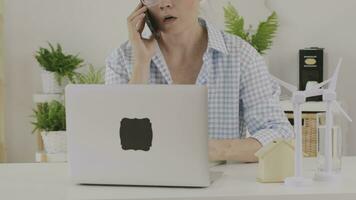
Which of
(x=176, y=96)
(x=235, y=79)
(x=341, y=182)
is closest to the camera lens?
(x=176, y=96)

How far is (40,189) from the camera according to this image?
5.61 ft

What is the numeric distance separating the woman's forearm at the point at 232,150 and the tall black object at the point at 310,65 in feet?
8.41

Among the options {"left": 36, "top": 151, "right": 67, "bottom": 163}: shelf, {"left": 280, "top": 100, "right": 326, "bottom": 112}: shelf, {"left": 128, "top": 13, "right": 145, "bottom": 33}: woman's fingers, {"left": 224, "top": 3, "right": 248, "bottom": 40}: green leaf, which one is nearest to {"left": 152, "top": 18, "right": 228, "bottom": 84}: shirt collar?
{"left": 128, "top": 13, "right": 145, "bottom": 33}: woman's fingers

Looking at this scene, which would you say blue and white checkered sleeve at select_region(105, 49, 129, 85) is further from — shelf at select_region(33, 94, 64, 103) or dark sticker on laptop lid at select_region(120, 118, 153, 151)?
shelf at select_region(33, 94, 64, 103)

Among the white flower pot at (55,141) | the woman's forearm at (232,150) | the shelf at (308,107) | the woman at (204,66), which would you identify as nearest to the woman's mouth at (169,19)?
the woman at (204,66)

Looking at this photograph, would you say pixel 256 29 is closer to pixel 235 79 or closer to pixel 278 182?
pixel 235 79

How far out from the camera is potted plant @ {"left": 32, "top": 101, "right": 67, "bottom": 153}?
439cm

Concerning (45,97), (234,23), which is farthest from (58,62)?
(234,23)

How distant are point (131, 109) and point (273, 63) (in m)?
3.25

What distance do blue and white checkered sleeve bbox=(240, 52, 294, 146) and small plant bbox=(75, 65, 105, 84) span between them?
2296 mm

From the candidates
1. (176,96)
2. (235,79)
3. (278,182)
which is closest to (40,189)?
(176,96)

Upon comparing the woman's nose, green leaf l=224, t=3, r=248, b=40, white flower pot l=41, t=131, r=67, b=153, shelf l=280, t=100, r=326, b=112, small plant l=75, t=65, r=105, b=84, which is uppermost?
green leaf l=224, t=3, r=248, b=40

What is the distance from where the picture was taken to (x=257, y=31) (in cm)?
450

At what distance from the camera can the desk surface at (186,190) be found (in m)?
1.57
